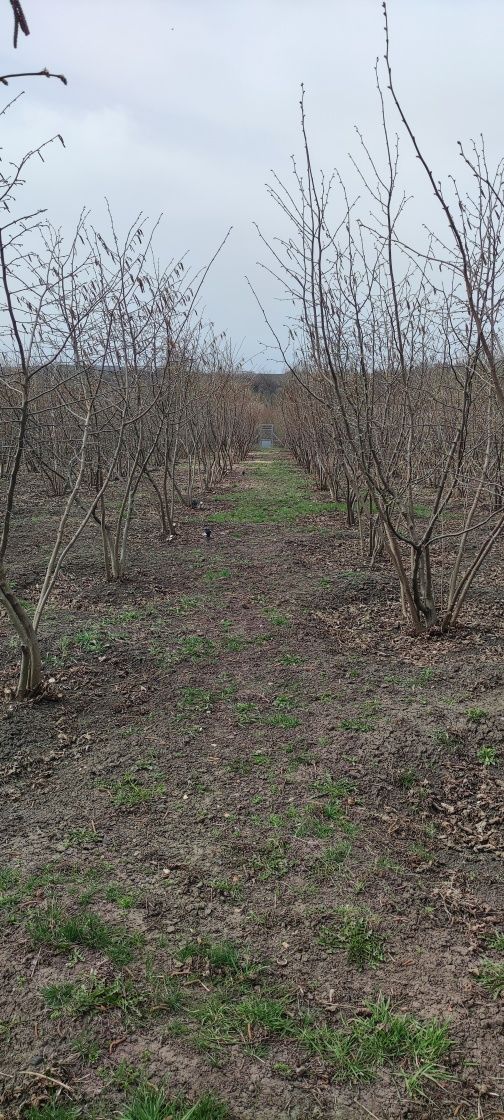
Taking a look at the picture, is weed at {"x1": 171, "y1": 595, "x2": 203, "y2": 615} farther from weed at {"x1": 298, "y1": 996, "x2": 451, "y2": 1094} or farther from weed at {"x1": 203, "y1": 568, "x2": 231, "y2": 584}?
weed at {"x1": 298, "y1": 996, "x2": 451, "y2": 1094}

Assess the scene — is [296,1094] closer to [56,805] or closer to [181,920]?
[181,920]

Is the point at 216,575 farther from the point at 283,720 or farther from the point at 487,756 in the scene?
the point at 487,756

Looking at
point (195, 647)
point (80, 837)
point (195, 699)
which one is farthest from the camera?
point (195, 647)

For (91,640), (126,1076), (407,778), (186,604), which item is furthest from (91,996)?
(186,604)

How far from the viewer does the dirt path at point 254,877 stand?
1.77 m

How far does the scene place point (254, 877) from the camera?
252 centimetres

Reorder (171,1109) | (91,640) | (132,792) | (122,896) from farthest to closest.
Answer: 1. (91,640)
2. (132,792)
3. (122,896)
4. (171,1109)

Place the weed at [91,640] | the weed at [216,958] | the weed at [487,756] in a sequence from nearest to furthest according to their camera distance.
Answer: the weed at [216,958] → the weed at [487,756] → the weed at [91,640]

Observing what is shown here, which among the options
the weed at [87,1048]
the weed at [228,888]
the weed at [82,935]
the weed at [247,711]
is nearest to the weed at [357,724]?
the weed at [247,711]

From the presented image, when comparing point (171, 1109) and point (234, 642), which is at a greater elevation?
point (234, 642)

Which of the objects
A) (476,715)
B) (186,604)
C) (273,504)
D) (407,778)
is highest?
(273,504)

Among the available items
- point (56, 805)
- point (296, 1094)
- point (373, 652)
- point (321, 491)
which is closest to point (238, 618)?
point (373, 652)

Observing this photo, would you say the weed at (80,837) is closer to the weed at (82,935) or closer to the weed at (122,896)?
the weed at (122,896)

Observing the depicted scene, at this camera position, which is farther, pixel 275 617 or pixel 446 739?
pixel 275 617
